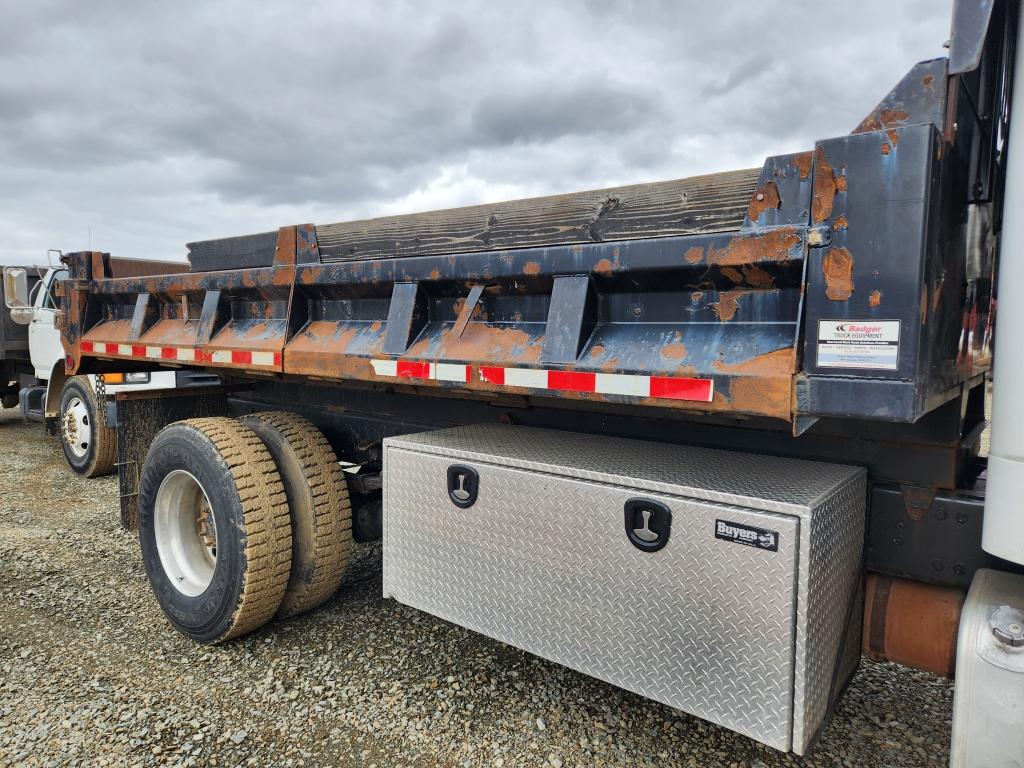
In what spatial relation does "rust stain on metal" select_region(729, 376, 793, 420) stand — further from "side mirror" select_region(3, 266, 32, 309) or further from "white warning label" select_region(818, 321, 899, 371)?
"side mirror" select_region(3, 266, 32, 309)

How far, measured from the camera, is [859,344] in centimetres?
157

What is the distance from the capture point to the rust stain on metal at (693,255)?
182cm

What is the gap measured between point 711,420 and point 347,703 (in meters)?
1.78

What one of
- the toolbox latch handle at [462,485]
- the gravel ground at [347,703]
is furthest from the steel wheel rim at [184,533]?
the toolbox latch handle at [462,485]

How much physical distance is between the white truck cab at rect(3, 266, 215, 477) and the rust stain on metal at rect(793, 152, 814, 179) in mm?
4800

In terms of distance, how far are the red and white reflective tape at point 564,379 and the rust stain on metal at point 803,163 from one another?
0.55m

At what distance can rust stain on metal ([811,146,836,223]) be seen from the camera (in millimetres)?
1616

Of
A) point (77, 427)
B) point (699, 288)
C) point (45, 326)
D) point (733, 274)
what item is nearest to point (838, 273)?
point (733, 274)

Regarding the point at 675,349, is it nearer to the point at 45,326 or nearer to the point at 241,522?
the point at 241,522

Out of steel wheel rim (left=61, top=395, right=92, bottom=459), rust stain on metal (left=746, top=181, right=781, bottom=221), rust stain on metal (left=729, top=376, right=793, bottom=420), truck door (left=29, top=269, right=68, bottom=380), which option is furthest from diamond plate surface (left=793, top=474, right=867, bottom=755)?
truck door (left=29, top=269, right=68, bottom=380)

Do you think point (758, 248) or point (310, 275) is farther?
point (310, 275)

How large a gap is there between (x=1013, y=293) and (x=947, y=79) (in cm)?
51

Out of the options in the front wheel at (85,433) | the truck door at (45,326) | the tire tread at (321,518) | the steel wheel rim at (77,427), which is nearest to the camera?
the tire tread at (321,518)

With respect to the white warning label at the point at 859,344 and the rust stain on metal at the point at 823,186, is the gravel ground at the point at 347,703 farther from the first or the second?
the rust stain on metal at the point at 823,186
